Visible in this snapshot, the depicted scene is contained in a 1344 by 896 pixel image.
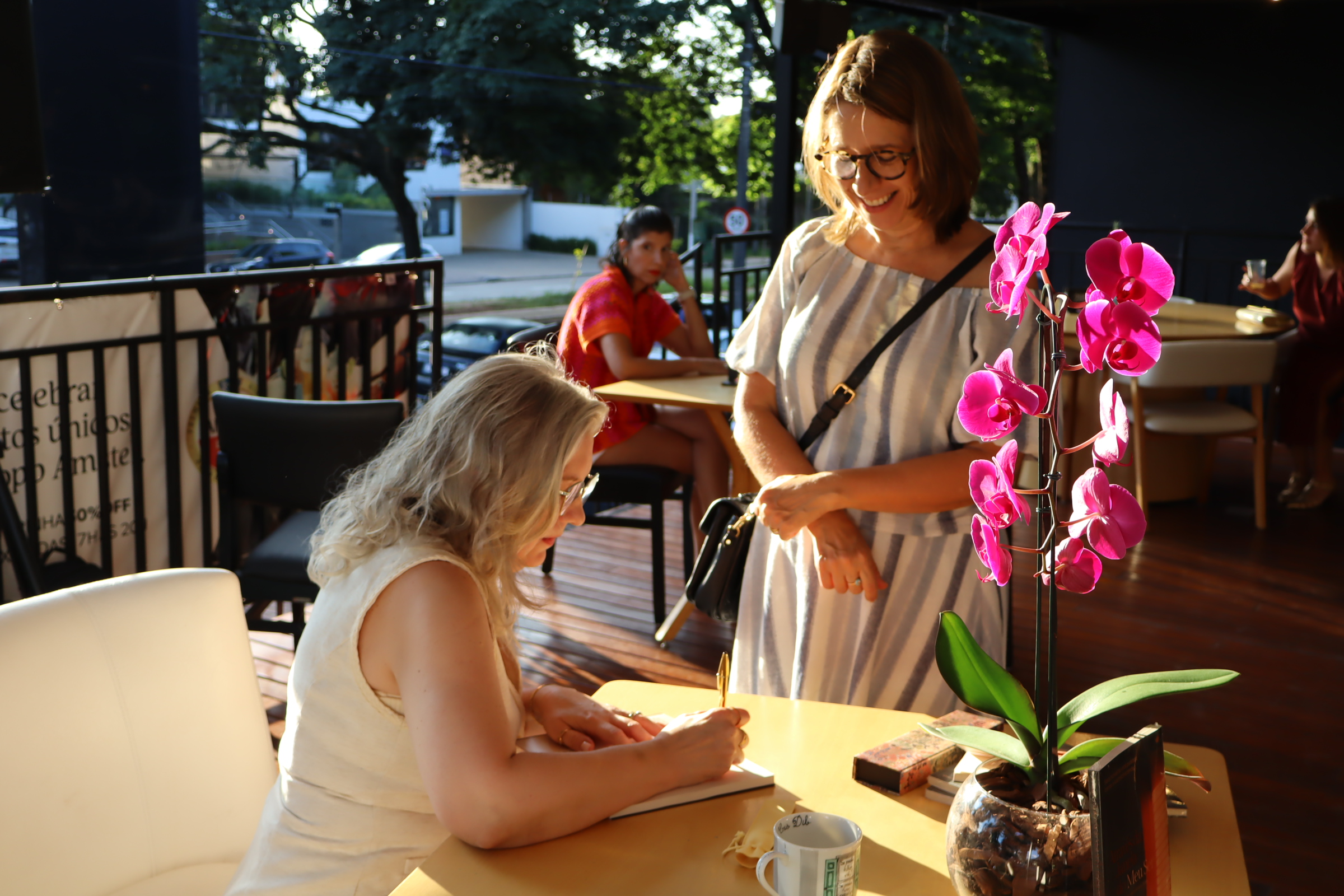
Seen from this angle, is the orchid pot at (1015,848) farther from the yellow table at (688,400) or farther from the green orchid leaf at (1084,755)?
the yellow table at (688,400)

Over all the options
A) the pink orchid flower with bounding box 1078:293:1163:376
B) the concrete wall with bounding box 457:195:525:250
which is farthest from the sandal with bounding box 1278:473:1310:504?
the pink orchid flower with bounding box 1078:293:1163:376

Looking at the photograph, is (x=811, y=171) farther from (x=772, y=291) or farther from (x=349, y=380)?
(x=349, y=380)

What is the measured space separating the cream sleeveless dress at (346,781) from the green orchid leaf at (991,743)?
461mm

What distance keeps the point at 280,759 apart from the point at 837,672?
873mm

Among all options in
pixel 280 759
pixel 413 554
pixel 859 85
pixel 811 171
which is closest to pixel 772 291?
pixel 811 171

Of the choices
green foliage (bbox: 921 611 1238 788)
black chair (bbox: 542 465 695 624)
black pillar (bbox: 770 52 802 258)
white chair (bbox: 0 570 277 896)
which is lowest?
black chair (bbox: 542 465 695 624)

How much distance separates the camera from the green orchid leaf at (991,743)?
3.26ft

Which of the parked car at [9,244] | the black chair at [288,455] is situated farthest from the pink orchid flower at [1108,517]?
the parked car at [9,244]

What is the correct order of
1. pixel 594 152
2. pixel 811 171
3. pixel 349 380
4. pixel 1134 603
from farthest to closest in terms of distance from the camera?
pixel 594 152, pixel 1134 603, pixel 349 380, pixel 811 171

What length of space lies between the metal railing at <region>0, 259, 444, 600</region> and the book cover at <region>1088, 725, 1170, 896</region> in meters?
2.30

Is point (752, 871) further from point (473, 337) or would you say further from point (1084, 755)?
point (473, 337)

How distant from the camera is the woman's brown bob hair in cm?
164

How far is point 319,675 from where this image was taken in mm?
1235

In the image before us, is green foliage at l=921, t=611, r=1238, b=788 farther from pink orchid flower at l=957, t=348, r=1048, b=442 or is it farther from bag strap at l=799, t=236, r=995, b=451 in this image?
bag strap at l=799, t=236, r=995, b=451
